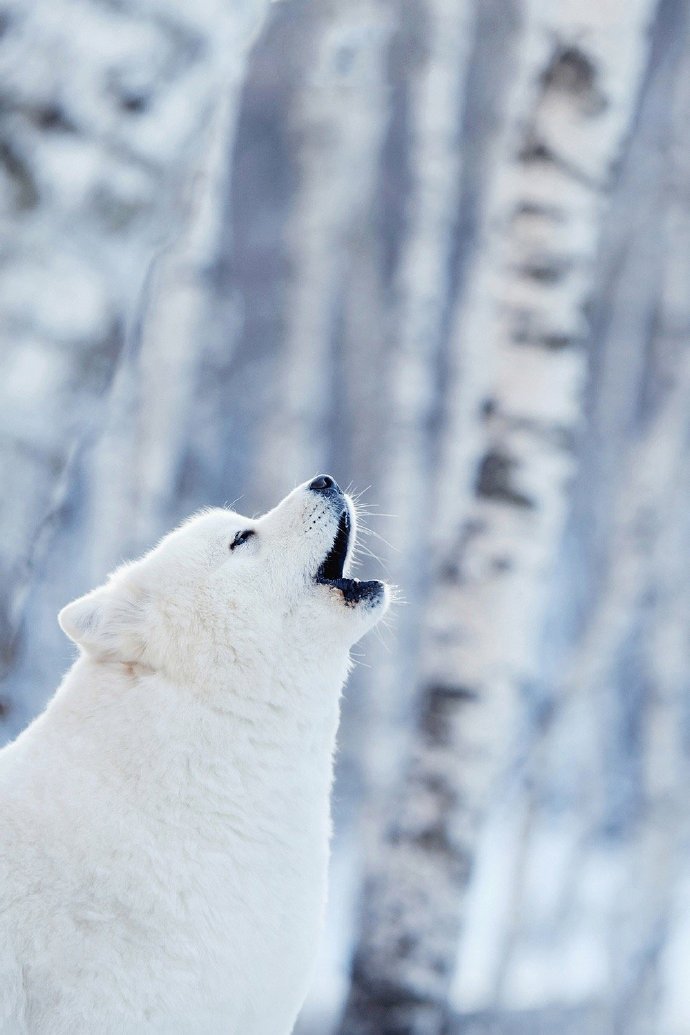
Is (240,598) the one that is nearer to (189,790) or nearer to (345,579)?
(345,579)

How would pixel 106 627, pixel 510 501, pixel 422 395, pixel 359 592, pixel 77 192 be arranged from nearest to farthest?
pixel 77 192, pixel 106 627, pixel 359 592, pixel 510 501, pixel 422 395

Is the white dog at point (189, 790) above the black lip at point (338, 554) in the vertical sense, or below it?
below

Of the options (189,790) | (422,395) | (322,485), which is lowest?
(189,790)

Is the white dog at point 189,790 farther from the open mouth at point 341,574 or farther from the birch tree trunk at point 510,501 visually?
the birch tree trunk at point 510,501

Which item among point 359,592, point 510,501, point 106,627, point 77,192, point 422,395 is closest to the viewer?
point 77,192

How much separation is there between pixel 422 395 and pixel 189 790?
4006mm

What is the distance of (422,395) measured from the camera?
566 cm

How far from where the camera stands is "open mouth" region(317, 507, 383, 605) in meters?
2.11

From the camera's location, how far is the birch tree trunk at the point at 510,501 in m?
3.56

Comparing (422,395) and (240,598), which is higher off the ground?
(422,395)

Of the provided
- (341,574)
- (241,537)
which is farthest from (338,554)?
(241,537)

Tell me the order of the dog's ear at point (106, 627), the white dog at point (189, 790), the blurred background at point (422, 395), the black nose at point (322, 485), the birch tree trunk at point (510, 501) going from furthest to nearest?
the birch tree trunk at point (510, 501), the black nose at point (322, 485), the dog's ear at point (106, 627), the blurred background at point (422, 395), the white dog at point (189, 790)

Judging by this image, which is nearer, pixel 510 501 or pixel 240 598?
pixel 240 598

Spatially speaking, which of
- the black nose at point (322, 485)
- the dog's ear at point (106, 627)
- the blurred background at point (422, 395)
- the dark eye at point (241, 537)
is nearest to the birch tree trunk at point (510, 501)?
the blurred background at point (422, 395)
